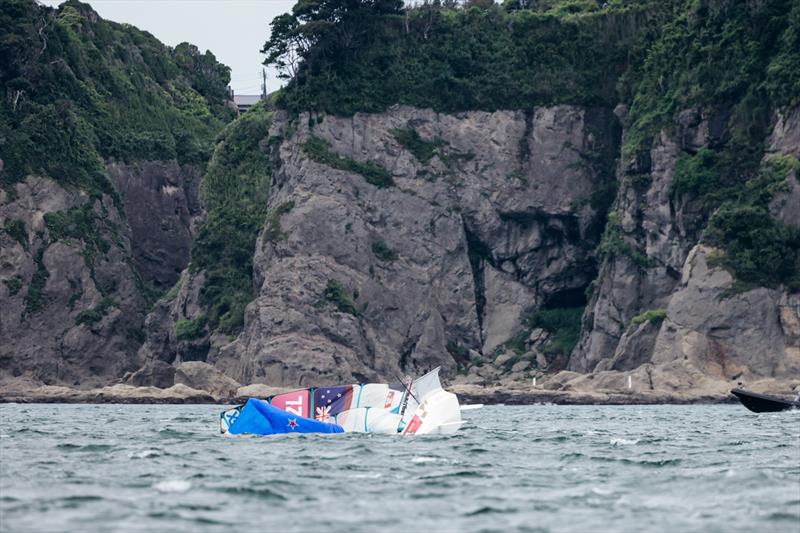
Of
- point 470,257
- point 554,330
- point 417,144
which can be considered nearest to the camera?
point 554,330

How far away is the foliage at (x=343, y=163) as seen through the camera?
9900cm

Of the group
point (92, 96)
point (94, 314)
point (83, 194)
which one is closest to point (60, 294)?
point (94, 314)

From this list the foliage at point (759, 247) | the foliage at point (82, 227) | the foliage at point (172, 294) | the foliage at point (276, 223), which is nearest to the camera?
the foliage at point (759, 247)

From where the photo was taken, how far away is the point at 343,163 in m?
99.4

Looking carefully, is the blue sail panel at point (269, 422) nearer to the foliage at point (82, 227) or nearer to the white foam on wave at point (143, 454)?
the white foam on wave at point (143, 454)

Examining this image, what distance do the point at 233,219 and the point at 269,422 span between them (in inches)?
2600

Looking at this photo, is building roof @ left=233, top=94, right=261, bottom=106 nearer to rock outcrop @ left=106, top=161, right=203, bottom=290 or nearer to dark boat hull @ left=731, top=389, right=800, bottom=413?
rock outcrop @ left=106, top=161, right=203, bottom=290

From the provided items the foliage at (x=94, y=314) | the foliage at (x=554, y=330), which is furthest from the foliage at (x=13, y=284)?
the foliage at (x=554, y=330)

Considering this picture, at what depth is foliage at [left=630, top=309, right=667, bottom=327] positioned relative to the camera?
281 ft

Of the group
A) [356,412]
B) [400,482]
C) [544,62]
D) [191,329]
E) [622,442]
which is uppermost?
[544,62]

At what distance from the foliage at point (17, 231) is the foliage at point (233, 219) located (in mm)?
12643

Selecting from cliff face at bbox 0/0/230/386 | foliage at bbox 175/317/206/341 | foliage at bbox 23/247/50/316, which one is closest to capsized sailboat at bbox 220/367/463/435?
foliage at bbox 175/317/206/341

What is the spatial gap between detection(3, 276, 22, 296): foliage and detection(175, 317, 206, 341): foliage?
39.9 feet

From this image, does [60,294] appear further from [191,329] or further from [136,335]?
[191,329]
